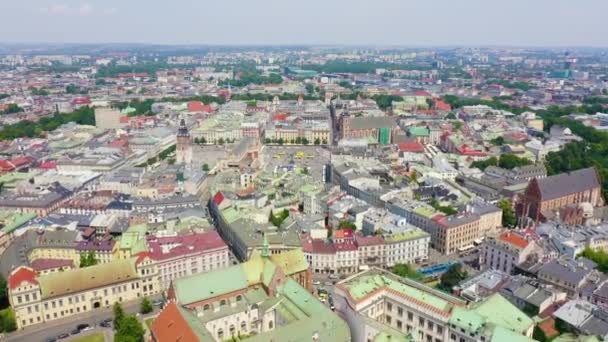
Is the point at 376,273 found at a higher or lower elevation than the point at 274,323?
higher

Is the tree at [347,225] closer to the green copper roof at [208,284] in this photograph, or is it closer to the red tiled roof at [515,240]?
the red tiled roof at [515,240]

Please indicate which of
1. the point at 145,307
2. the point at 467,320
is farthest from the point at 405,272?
the point at 145,307

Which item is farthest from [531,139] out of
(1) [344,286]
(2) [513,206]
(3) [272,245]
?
(1) [344,286]

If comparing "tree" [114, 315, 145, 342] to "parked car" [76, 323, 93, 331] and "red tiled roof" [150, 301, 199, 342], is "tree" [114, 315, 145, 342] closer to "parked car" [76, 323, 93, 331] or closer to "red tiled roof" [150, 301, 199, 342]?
"red tiled roof" [150, 301, 199, 342]

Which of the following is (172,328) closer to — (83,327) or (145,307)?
(145,307)

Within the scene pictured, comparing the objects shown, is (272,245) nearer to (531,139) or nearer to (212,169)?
(212,169)

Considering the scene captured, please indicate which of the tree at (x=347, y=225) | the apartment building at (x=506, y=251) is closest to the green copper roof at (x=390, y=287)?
the apartment building at (x=506, y=251)
